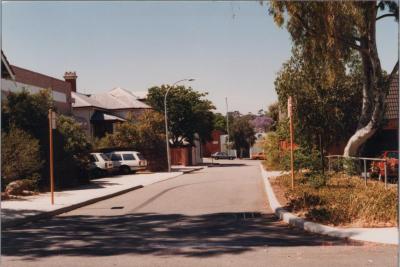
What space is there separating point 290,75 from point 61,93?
22.4 metres

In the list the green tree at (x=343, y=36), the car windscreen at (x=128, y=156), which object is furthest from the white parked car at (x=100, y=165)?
the green tree at (x=343, y=36)

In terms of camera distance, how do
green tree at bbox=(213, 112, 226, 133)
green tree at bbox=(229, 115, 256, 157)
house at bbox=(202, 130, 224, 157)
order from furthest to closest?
green tree at bbox=(213, 112, 226, 133) → house at bbox=(202, 130, 224, 157) → green tree at bbox=(229, 115, 256, 157)

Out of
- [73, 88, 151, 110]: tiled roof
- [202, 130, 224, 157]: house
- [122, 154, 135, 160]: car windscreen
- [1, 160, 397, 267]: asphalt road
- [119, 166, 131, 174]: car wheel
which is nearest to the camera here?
[1, 160, 397, 267]: asphalt road

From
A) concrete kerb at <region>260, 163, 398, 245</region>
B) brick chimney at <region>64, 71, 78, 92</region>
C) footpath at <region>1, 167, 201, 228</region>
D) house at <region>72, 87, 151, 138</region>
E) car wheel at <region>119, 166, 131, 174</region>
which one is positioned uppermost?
brick chimney at <region>64, 71, 78, 92</region>

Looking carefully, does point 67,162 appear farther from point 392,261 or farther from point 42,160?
point 392,261

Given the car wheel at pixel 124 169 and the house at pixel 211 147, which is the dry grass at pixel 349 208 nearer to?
the car wheel at pixel 124 169

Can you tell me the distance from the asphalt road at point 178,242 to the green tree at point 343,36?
7.88 meters

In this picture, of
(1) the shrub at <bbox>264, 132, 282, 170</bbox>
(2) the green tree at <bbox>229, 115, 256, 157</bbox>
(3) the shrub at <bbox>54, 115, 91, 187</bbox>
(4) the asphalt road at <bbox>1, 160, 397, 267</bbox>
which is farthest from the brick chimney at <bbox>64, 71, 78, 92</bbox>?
(4) the asphalt road at <bbox>1, 160, 397, 267</bbox>

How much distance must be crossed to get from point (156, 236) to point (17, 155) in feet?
36.5

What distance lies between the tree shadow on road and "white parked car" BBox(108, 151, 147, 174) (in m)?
22.8

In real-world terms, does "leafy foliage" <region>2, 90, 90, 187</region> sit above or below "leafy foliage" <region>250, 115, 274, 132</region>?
below

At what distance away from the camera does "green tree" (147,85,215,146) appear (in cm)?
5178

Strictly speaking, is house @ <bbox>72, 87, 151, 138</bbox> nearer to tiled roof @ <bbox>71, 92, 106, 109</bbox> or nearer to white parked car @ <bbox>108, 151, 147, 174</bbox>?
tiled roof @ <bbox>71, 92, 106, 109</bbox>

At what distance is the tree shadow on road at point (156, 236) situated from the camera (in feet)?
26.6
